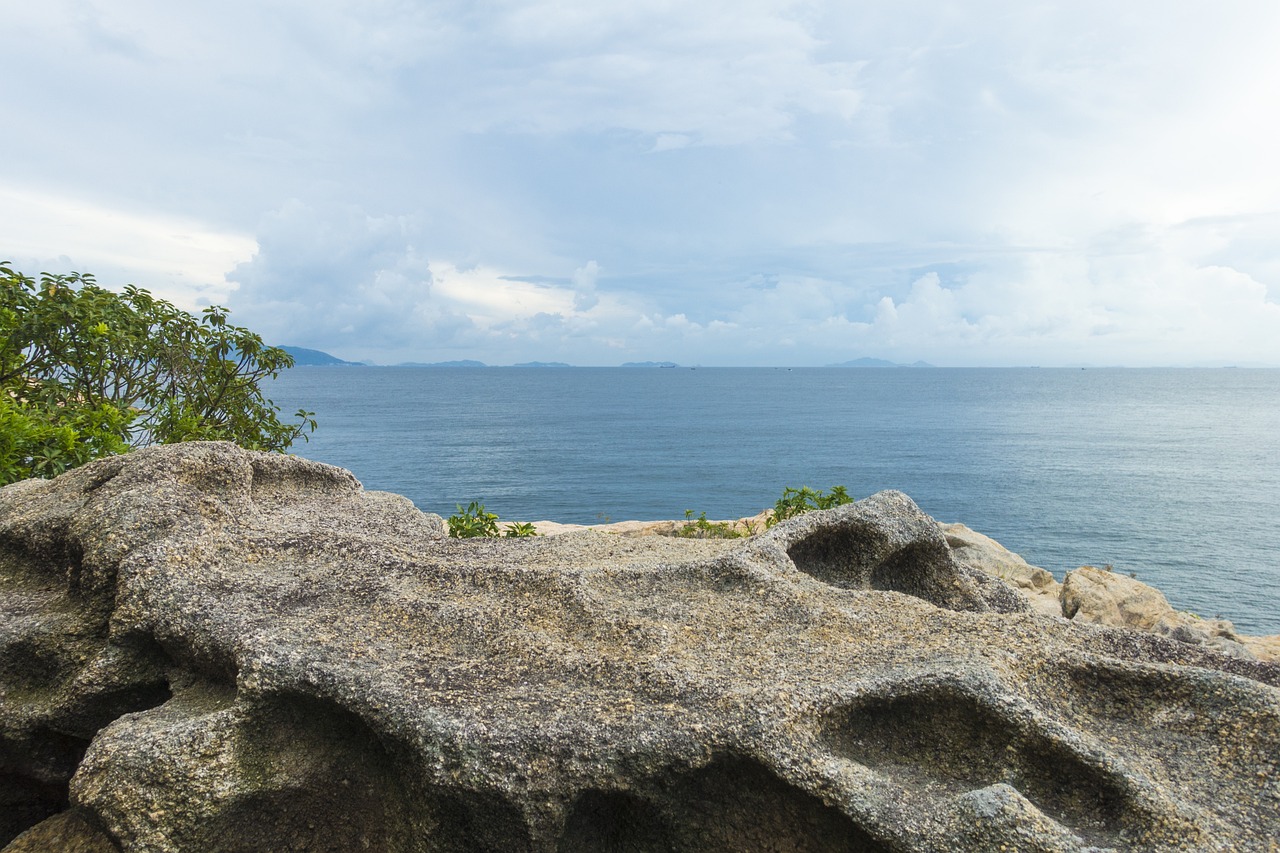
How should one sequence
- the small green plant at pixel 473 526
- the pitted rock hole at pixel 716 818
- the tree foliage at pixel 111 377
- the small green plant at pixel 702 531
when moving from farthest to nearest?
the small green plant at pixel 702 531 → the small green plant at pixel 473 526 → the tree foliage at pixel 111 377 → the pitted rock hole at pixel 716 818

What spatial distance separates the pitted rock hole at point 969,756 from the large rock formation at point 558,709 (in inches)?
0.6

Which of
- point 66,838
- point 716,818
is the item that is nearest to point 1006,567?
point 716,818

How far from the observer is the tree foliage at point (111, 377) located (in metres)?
9.98

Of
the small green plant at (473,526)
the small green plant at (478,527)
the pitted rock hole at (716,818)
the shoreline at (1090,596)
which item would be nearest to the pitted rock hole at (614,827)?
the pitted rock hole at (716,818)

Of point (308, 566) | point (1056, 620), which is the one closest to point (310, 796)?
point (308, 566)

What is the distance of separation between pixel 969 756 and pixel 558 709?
243 centimetres

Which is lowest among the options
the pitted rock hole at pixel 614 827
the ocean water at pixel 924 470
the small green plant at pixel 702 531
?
the ocean water at pixel 924 470

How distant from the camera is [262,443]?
15.1 m

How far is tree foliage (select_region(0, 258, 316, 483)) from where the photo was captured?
9.98 metres

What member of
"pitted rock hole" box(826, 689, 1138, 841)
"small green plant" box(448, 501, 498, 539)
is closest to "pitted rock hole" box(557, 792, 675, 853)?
"pitted rock hole" box(826, 689, 1138, 841)

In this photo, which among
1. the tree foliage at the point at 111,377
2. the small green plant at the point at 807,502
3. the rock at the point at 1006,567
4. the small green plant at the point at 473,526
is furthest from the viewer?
the rock at the point at 1006,567

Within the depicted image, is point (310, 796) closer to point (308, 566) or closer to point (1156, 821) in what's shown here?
point (308, 566)

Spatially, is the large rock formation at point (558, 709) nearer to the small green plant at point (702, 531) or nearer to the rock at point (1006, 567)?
the small green plant at point (702, 531)

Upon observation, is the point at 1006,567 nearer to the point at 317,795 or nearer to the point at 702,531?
the point at 702,531
